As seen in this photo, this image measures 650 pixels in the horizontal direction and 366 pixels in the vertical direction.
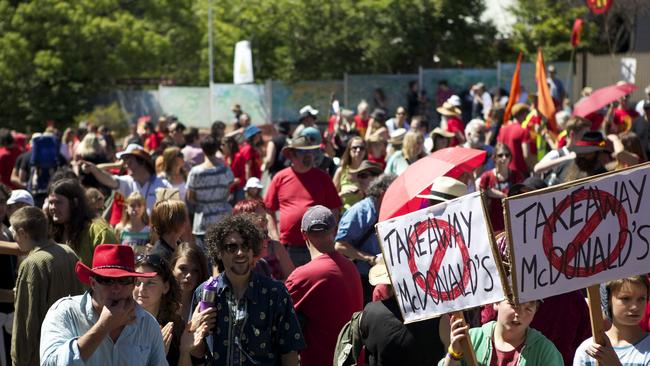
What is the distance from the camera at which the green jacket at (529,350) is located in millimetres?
5223

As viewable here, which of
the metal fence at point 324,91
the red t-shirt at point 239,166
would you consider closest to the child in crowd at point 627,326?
the red t-shirt at point 239,166

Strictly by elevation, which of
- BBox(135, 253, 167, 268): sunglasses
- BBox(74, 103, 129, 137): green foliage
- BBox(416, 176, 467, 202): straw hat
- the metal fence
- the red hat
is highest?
the red hat

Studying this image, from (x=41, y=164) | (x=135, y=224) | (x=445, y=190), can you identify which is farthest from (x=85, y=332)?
(x=41, y=164)

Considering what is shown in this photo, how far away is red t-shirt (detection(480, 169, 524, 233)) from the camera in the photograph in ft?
30.7

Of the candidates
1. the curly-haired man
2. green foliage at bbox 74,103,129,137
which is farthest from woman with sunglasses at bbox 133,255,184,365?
green foliage at bbox 74,103,129,137

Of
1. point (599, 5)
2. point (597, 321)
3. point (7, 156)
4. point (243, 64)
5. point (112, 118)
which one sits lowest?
point (112, 118)

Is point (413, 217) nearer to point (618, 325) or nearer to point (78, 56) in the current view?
point (618, 325)

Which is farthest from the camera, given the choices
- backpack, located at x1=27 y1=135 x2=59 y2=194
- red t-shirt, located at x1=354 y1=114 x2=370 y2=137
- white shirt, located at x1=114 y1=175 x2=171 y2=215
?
red t-shirt, located at x1=354 y1=114 x2=370 y2=137

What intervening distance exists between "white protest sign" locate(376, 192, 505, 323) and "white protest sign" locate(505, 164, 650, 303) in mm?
146

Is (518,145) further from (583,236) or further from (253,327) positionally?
(583,236)

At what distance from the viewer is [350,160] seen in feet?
39.6

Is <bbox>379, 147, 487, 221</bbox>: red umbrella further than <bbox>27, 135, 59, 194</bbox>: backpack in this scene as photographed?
No

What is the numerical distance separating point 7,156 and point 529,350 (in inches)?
436

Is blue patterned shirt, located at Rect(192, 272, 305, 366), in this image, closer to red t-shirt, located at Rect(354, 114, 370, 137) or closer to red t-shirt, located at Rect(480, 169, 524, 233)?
red t-shirt, located at Rect(480, 169, 524, 233)
